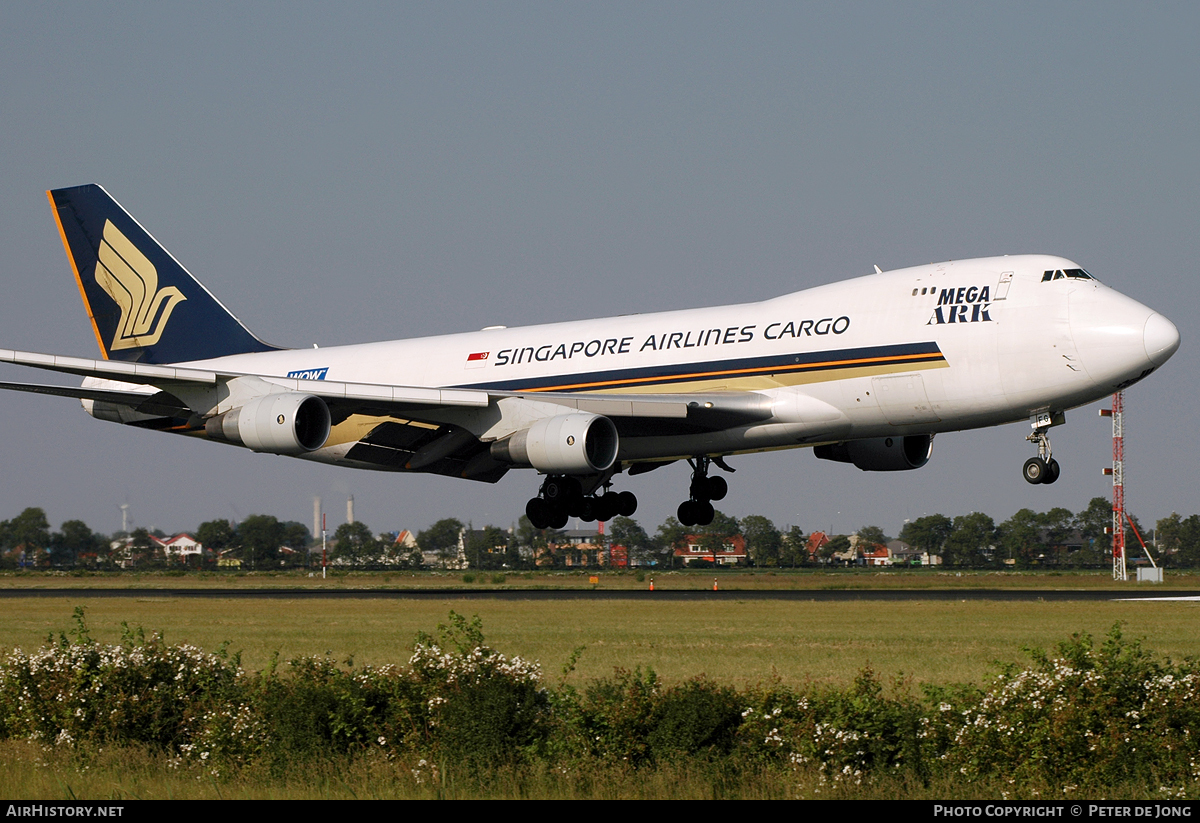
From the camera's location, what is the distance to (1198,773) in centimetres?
1305

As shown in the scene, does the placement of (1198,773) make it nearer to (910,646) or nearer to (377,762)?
(377,762)

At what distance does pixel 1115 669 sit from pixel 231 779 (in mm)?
9523

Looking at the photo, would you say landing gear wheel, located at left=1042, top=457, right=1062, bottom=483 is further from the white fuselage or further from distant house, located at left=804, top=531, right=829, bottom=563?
distant house, located at left=804, top=531, right=829, bottom=563

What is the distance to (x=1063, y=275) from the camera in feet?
100.0

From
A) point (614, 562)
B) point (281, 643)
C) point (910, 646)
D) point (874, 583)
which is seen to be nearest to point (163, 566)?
point (614, 562)

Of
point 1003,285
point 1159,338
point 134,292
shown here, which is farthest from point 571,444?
point 134,292

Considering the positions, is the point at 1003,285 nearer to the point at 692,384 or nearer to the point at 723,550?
the point at 692,384

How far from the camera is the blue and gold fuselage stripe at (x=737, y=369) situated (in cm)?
3155

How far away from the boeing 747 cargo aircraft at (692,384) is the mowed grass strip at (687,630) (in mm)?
3971

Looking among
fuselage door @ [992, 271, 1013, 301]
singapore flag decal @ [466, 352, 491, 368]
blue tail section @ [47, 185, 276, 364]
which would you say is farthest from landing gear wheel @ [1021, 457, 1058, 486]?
blue tail section @ [47, 185, 276, 364]

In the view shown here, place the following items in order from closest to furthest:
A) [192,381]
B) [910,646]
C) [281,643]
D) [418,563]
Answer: [910,646] → [281,643] → [192,381] → [418,563]

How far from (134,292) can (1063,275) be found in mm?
30004

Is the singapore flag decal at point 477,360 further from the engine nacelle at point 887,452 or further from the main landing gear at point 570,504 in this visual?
the engine nacelle at point 887,452

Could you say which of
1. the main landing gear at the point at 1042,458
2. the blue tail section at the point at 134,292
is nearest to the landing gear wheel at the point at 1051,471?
the main landing gear at the point at 1042,458
